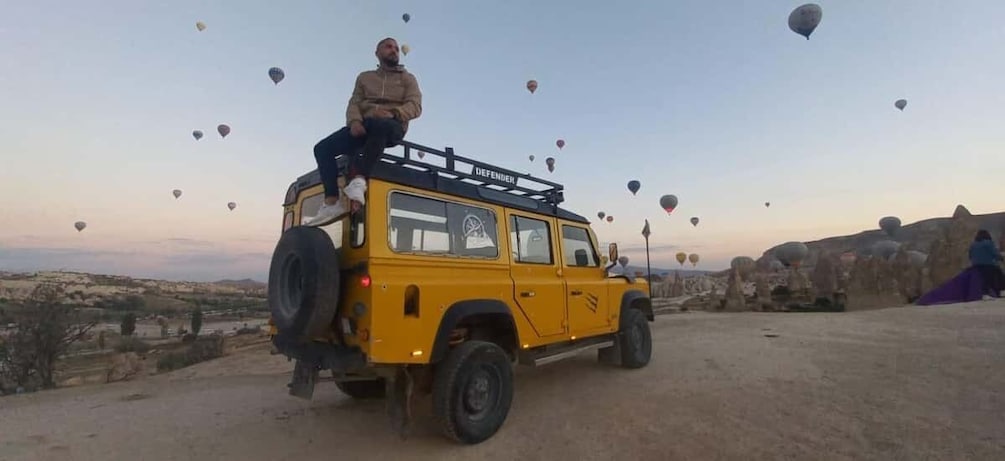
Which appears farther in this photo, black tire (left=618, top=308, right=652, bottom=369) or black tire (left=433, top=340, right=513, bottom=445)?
black tire (left=618, top=308, right=652, bottom=369)

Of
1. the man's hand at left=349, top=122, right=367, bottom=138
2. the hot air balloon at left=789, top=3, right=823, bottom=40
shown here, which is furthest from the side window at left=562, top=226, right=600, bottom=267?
the hot air balloon at left=789, top=3, right=823, bottom=40

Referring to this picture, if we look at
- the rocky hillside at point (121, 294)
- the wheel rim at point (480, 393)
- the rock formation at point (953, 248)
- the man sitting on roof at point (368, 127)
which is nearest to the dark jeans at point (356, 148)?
the man sitting on roof at point (368, 127)

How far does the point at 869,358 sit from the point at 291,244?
314 inches

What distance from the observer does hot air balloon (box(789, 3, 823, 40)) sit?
18094mm

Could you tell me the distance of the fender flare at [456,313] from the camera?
4027 millimetres

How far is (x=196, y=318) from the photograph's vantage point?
37562mm

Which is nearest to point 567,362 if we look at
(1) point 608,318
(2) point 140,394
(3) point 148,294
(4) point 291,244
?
(1) point 608,318

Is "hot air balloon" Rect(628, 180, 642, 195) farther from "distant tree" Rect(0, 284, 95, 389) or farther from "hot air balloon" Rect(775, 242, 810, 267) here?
"hot air balloon" Rect(775, 242, 810, 267)

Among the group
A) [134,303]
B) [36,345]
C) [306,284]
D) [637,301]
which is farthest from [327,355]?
[134,303]

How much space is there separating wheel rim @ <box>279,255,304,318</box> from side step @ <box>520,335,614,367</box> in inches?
92.1

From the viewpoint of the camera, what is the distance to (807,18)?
1817 centimetres

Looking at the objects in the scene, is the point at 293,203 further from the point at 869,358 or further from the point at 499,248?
the point at 869,358

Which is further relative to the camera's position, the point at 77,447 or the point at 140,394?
the point at 140,394

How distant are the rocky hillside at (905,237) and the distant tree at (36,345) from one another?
98802 millimetres
